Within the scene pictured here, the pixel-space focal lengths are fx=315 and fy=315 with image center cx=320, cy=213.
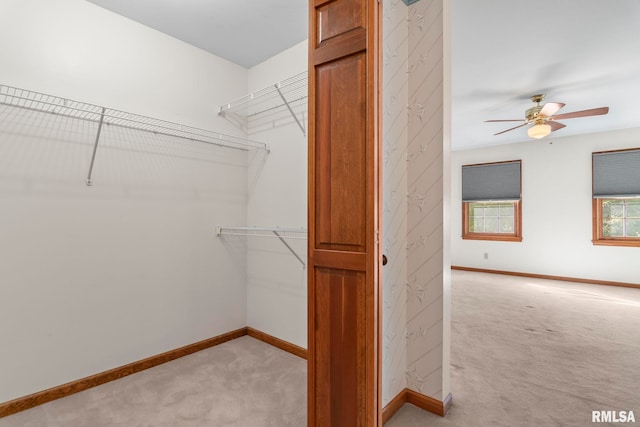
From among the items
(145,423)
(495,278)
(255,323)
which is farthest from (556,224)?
(145,423)

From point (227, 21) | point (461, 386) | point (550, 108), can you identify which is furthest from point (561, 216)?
point (227, 21)

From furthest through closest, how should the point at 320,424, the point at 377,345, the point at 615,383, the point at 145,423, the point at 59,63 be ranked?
the point at 615,383 < the point at 59,63 < the point at 145,423 < the point at 320,424 < the point at 377,345

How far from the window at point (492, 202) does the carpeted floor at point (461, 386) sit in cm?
295

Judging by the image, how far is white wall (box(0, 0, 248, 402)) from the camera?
5.95ft

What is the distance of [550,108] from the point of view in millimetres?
3416

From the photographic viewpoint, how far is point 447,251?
178 centimetres

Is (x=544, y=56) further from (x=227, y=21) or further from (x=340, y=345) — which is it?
(x=340, y=345)

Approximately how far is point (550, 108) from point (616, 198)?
287cm

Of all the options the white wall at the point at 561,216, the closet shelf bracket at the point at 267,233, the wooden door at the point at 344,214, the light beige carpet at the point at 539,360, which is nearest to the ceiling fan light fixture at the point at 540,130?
the light beige carpet at the point at 539,360

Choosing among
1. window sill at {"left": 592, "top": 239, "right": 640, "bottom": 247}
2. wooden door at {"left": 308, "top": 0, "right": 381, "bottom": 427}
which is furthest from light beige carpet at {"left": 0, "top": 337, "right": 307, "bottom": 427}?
window sill at {"left": 592, "top": 239, "right": 640, "bottom": 247}

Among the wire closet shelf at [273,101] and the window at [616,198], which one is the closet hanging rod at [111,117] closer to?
the wire closet shelf at [273,101]

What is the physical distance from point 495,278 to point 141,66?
19.6 ft

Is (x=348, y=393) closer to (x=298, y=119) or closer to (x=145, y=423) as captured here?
(x=145, y=423)

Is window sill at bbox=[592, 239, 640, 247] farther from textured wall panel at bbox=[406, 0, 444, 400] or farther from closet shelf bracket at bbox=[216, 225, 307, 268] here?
closet shelf bracket at bbox=[216, 225, 307, 268]
